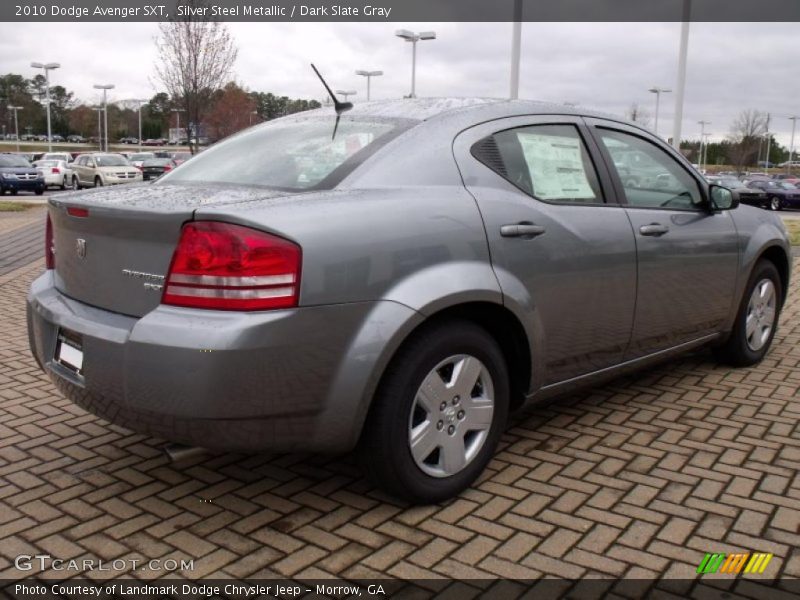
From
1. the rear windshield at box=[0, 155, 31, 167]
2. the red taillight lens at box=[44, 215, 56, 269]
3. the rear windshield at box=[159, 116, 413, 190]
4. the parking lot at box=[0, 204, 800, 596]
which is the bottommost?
the parking lot at box=[0, 204, 800, 596]

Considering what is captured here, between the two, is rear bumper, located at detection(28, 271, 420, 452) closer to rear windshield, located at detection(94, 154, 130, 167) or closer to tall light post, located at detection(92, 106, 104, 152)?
rear windshield, located at detection(94, 154, 130, 167)

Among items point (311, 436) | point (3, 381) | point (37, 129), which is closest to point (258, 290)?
point (311, 436)

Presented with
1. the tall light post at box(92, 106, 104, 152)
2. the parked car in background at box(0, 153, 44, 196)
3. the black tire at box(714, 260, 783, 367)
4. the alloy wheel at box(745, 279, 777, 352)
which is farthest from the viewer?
the tall light post at box(92, 106, 104, 152)

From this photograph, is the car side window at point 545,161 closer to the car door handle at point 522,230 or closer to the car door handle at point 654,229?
the car door handle at point 522,230

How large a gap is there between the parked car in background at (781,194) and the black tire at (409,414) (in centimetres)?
3092

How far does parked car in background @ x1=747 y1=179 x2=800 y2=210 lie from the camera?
99.3 ft

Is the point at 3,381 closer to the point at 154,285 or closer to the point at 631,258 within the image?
the point at 154,285

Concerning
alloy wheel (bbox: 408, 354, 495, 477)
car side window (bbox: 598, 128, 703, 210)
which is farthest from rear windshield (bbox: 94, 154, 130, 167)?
alloy wheel (bbox: 408, 354, 495, 477)

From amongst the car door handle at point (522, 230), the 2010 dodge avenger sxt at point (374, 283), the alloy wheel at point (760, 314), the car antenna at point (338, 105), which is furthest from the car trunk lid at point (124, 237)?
the alloy wheel at point (760, 314)

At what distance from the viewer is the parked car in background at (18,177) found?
95.7 ft

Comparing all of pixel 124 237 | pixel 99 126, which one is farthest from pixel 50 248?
pixel 99 126

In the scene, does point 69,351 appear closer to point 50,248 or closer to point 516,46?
point 50,248

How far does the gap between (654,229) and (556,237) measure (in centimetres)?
82

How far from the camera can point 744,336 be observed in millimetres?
5121
